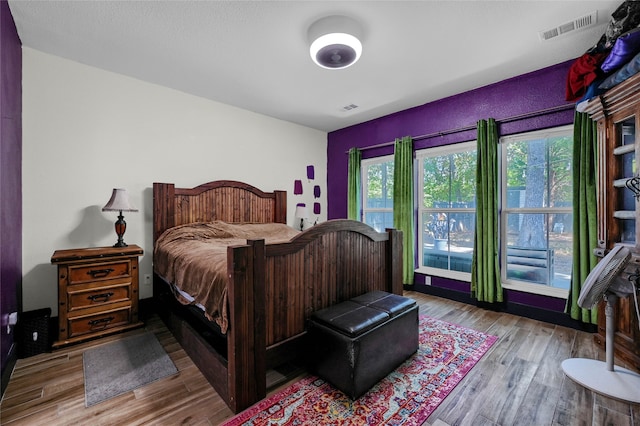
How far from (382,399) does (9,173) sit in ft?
10.2

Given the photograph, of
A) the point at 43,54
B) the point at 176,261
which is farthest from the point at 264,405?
the point at 43,54

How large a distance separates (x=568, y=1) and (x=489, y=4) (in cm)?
55

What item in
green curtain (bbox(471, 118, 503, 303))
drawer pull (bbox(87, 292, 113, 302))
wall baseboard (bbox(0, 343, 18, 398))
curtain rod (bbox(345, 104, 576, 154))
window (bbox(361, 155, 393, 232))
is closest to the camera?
wall baseboard (bbox(0, 343, 18, 398))

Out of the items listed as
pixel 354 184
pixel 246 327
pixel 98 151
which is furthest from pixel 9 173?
pixel 354 184

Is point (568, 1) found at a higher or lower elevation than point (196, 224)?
higher

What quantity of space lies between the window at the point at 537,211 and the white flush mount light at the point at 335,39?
2196 millimetres

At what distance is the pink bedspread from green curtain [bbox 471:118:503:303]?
2.39 m

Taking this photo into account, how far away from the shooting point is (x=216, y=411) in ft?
5.18

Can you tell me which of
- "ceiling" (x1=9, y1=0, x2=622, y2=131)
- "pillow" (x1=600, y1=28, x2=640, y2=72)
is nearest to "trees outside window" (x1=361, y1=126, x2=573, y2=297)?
"ceiling" (x1=9, y1=0, x2=622, y2=131)

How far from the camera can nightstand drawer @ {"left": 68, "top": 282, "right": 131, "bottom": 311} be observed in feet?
7.80

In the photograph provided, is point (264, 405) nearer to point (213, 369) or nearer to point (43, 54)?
point (213, 369)

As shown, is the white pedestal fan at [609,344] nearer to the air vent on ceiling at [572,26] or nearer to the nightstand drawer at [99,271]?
the air vent on ceiling at [572,26]

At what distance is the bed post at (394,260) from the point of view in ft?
8.89

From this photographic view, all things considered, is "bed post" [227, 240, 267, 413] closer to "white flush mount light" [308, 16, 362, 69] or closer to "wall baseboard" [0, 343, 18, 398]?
"wall baseboard" [0, 343, 18, 398]
